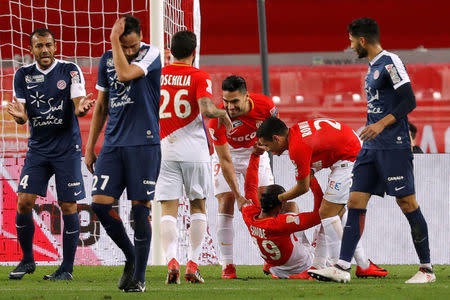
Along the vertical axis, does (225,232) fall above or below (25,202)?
below

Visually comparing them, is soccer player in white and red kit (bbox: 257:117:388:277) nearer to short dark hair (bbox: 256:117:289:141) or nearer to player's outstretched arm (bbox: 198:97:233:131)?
short dark hair (bbox: 256:117:289:141)

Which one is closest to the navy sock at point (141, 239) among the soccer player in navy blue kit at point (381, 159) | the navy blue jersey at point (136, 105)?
the navy blue jersey at point (136, 105)

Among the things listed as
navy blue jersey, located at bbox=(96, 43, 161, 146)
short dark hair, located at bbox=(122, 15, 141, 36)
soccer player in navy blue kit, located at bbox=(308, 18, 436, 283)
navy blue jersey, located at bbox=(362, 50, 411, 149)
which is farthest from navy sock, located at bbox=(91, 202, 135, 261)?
navy blue jersey, located at bbox=(362, 50, 411, 149)

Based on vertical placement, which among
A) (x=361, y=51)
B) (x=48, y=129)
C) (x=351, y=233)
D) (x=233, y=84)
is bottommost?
(x=351, y=233)

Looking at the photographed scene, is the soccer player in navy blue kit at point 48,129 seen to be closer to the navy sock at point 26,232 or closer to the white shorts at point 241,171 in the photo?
the navy sock at point 26,232

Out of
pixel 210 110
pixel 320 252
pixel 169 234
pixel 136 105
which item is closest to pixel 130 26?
pixel 136 105

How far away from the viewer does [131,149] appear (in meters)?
4.98

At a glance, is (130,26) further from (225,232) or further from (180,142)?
(225,232)

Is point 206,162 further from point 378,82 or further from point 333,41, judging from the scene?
point 333,41

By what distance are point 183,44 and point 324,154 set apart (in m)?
1.28

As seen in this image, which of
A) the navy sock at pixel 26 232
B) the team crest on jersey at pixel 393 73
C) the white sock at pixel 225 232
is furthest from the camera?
the white sock at pixel 225 232

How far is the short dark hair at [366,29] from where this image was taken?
5.56m

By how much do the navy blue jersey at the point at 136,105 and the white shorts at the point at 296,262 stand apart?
5.48 feet

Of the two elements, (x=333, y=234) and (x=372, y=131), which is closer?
(x=372, y=131)
